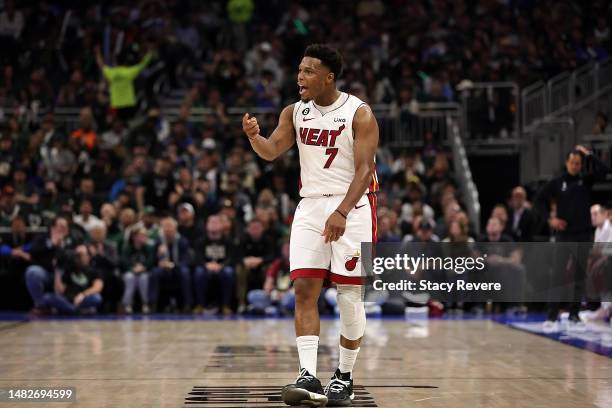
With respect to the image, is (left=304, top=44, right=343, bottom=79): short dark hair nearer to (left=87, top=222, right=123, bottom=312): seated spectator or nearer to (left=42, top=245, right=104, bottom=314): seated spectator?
(left=42, top=245, right=104, bottom=314): seated spectator

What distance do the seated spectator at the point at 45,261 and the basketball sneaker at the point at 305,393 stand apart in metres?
9.41

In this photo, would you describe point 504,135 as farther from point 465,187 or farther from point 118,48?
point 118,48

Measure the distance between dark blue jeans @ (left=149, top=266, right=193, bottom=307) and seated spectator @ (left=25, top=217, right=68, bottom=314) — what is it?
4.42 feet

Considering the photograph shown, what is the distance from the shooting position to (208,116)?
1867cm

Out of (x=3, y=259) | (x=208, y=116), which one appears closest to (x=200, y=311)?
(x=3, y=259)

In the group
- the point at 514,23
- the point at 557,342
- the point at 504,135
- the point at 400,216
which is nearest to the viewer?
the point at 557,342

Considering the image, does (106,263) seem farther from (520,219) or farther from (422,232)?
(520,219)

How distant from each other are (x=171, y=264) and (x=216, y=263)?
678mm

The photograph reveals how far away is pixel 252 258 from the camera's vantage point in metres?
15.2

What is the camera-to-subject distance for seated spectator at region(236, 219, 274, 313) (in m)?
15.2

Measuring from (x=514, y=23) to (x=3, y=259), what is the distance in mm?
12261

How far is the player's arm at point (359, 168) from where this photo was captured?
19.8ft

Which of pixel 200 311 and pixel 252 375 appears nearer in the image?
pixel 252 375

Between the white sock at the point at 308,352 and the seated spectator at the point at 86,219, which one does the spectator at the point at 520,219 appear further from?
the white sock at the point at 308,352
